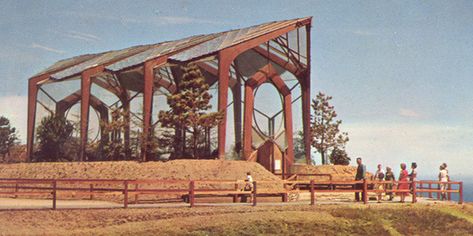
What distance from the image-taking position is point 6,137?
2544 inches

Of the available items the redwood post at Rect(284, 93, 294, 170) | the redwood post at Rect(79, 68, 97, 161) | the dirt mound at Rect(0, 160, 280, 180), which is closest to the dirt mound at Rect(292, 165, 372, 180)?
the redwood post at Rect(284, 93, 294, 170)

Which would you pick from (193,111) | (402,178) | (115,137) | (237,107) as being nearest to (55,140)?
(115,137)

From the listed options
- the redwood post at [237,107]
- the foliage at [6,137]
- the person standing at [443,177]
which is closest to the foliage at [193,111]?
the redwood post at [237,107]

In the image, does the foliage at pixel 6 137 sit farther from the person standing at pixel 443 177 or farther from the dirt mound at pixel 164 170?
the person standing at pixel 443 177

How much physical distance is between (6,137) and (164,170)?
111ft

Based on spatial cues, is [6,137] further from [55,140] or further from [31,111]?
[55,140]

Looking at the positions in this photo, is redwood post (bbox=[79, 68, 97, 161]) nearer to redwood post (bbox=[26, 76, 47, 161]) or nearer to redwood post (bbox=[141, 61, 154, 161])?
redwood post (bbox=[26, 76, 47, 161])

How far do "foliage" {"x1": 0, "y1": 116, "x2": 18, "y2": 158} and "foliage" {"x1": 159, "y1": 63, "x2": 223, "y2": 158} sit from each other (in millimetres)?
26094

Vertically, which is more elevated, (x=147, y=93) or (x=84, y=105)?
(x=147, y=93)

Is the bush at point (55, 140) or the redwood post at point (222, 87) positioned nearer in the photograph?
the redwood post at point (222, 87)

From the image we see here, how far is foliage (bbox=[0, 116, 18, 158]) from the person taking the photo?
63531 mm

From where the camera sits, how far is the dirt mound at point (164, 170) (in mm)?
36000

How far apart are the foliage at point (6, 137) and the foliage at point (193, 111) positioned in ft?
85.6

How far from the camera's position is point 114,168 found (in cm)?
3981
